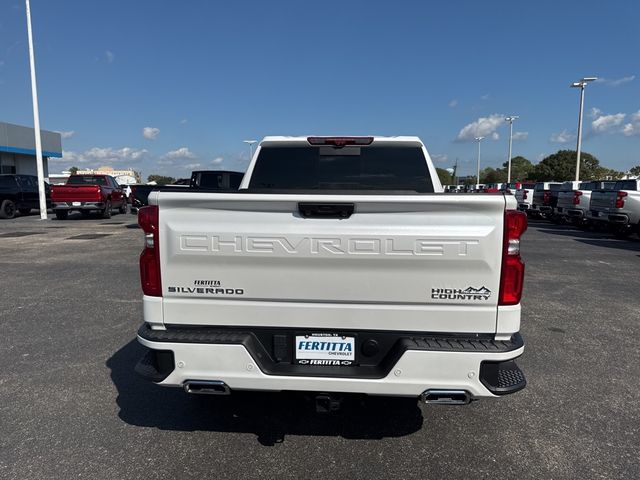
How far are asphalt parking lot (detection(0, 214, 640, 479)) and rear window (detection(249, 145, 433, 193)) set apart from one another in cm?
191

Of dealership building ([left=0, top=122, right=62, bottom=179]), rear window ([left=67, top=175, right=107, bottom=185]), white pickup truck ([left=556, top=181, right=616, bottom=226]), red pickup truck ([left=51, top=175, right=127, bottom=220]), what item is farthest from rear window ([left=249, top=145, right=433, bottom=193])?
dealership building ([left=0, top=122, right=62, bottom=179])

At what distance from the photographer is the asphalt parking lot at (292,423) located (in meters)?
2.79

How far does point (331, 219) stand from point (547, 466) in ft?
6.70

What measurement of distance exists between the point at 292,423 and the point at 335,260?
4.75 feet

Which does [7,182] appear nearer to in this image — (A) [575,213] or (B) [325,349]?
(B) [325,349]

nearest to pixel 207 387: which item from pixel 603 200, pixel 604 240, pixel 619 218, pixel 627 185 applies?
pixel 619 218

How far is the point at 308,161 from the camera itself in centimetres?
426

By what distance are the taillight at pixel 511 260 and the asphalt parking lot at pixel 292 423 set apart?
1.12 m

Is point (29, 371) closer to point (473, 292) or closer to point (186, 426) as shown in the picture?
point (186, 426)

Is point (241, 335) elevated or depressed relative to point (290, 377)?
elevated

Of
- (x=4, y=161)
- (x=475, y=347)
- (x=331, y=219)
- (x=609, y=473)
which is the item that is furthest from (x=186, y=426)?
(x=4, y=161)

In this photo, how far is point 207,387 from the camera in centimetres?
269

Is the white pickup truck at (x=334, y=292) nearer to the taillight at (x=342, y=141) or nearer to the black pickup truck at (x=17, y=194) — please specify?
the taillight at (x=342, y=141)

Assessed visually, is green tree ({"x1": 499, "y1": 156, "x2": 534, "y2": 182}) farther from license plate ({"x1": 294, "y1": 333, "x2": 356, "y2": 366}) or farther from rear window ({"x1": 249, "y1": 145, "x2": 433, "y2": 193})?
license plate ({"x1": 294, "y1": 333, "x2": 356, "y2": 366})
